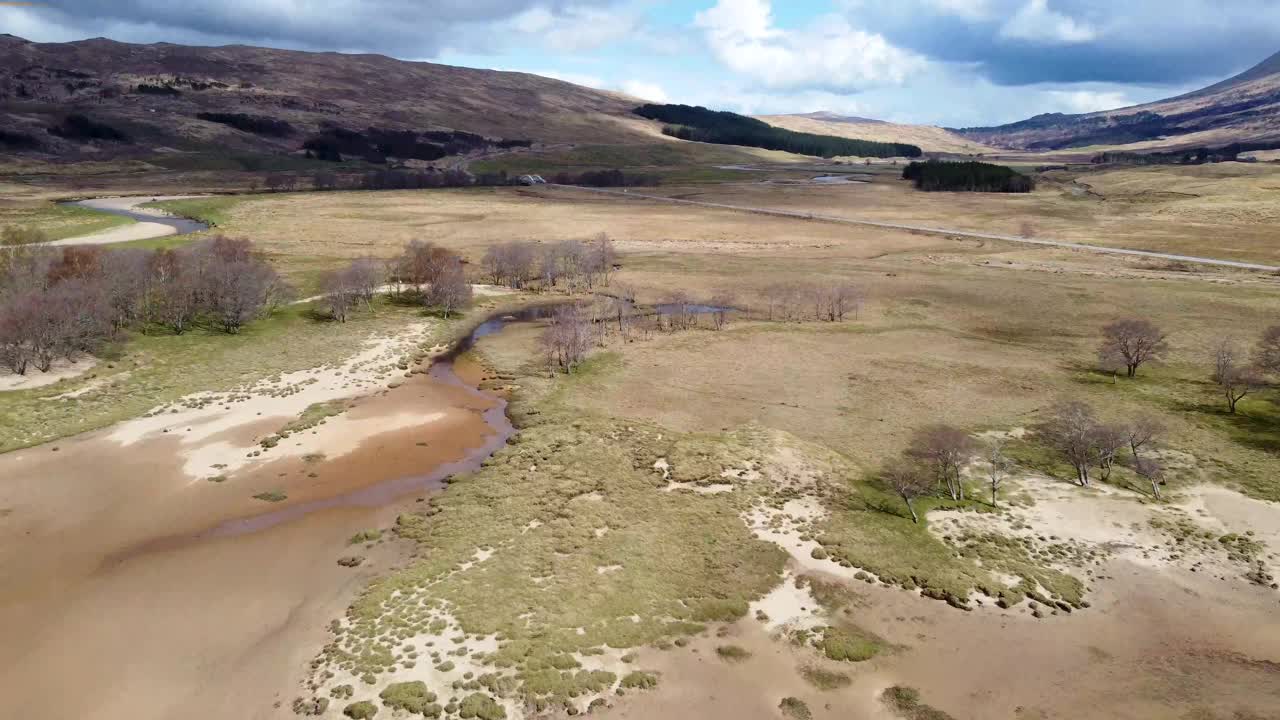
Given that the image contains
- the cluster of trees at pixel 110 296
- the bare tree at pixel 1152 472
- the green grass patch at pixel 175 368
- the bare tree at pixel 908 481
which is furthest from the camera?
the cluster of trees at pixel 110 296

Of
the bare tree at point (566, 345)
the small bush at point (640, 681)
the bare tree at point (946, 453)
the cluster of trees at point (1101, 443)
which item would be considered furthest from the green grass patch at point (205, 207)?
the cluster of trees at point (1101, 443)

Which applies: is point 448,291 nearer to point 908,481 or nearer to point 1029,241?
point 908,481

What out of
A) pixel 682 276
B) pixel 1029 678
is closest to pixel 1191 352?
pixel 1029 678

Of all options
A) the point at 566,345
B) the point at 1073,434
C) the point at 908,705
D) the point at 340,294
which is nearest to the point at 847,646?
A: the point at 908,705

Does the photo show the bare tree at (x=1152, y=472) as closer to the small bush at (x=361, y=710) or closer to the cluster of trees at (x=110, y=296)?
the small bush at (x=361, y=710)

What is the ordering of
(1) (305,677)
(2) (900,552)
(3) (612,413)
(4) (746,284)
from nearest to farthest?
(1) (305,677)
(2) (900,552)
(3) (612,413)
(4) (746,284)

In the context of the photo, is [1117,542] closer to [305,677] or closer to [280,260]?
[305,677]
